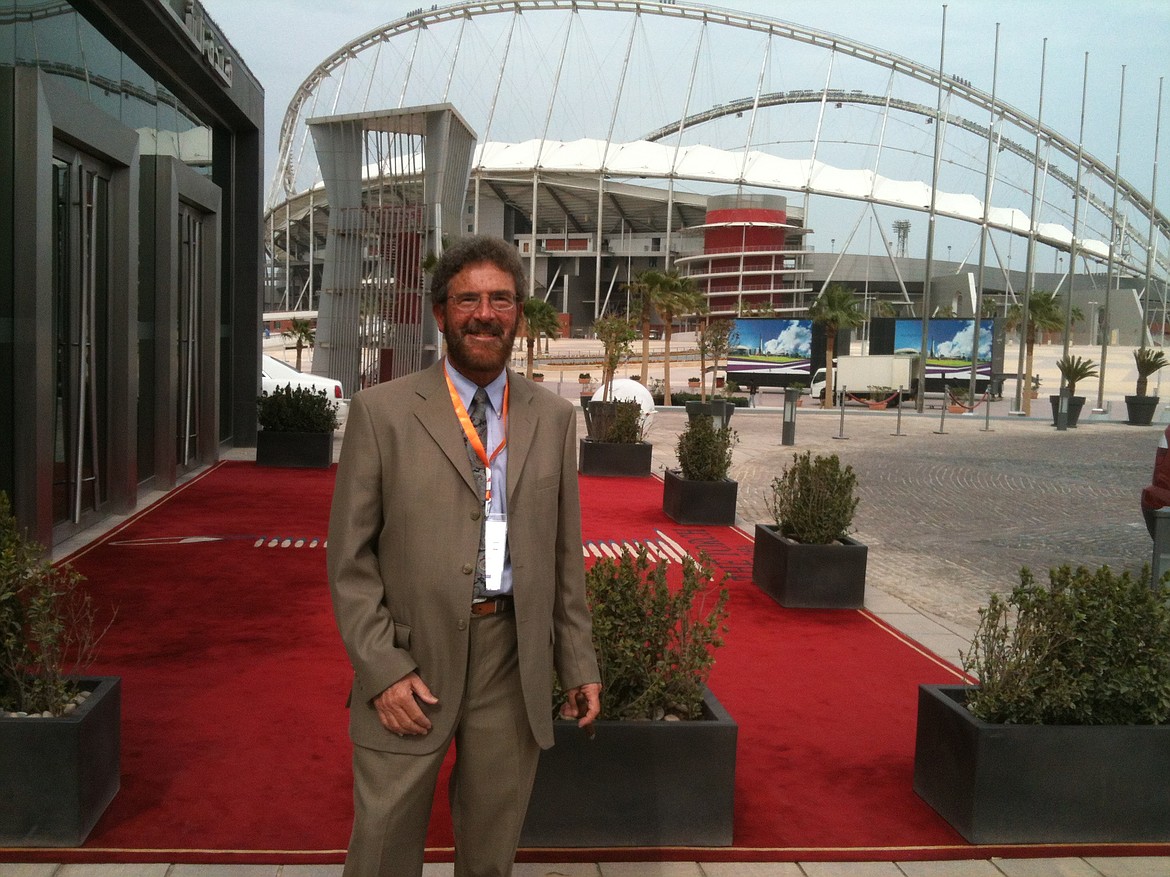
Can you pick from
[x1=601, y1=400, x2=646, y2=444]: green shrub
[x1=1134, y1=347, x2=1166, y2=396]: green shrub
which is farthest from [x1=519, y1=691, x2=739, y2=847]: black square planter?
[x1=1134, y1=347, x2=1166, y2=396]: green shrub

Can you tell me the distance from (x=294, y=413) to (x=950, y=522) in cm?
902

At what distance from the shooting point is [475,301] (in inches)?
107

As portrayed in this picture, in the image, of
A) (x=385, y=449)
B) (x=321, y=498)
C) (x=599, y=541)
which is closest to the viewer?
(x=385, y=449)

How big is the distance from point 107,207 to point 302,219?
108 metres

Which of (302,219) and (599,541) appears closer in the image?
(599,541)

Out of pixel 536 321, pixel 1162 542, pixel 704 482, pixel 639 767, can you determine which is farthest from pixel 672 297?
pixel 639 767

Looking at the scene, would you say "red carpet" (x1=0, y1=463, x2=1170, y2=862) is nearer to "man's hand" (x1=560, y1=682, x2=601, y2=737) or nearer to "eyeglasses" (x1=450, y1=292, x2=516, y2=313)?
"man's hand" (x1=560, y1=682, x2=601, y2=737)

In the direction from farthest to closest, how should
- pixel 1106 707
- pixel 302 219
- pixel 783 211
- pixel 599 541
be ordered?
1. pixel 302 219
2. pixel 783 211
3. pixel 599 541
4. pixel 1106 707

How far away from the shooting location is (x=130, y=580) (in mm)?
8172

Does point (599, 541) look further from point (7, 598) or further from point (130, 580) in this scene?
point (7, 598)

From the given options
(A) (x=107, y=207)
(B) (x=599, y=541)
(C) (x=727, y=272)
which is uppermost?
(C) (x=727, y=272)

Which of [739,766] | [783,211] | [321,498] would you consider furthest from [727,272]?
[739,766]

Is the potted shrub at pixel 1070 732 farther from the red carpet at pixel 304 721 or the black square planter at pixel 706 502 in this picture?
the black square planter at pixel 706 502

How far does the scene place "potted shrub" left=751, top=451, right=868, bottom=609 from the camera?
816 cm
